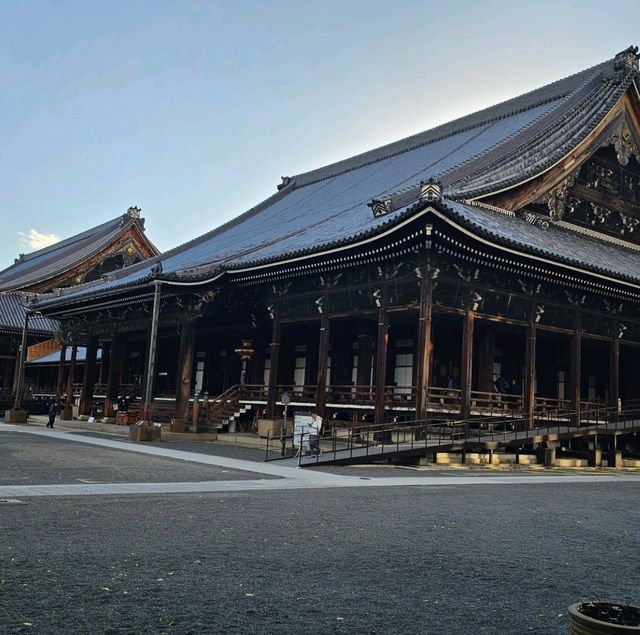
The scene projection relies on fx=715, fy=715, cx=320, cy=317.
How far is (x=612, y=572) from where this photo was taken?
300 inches

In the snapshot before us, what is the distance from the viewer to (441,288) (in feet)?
75.0

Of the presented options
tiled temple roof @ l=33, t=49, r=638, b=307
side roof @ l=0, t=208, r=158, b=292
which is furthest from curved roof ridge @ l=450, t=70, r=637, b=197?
side roof @ l=0, t=208, r=158, b=292

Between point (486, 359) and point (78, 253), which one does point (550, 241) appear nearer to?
point (486, 359)

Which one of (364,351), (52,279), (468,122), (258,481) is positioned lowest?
(258,481)

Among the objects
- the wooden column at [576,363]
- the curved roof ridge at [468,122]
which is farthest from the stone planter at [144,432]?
the curved roof ridge at [468,122]

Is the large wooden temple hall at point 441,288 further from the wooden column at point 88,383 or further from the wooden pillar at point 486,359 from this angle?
the wooden column at point 88,383

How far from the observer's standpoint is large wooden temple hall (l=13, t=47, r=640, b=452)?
22828 mm

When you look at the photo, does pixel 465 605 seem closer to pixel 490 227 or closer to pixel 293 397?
pixel 490 227

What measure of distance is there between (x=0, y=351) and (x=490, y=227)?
38558 mm

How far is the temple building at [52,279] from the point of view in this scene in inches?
1951

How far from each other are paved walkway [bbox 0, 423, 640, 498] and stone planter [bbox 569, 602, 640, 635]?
9154mm

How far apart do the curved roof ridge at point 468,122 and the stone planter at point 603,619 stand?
32335 mm

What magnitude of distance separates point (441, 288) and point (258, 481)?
1053 cm

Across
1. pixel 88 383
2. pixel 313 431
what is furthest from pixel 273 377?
pixel 88 383
